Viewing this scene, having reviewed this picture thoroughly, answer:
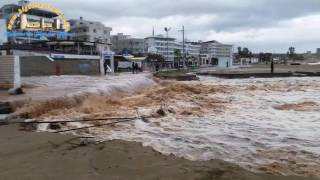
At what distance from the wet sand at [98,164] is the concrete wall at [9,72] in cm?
980

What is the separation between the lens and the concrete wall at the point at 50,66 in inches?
1439

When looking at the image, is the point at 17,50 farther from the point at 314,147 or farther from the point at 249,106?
the point at 314,147

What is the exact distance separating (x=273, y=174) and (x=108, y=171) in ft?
8.39

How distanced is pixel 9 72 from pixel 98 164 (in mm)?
12929

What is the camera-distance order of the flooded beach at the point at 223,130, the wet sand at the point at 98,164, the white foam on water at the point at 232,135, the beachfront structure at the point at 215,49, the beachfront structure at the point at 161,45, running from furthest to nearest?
the beachfront structure at the point at 215,49, the beachfront structure at the point at 161,45, the white foam on water at the point at 232,135, the flooded beach at the point at 223,130, the wet sand at the point at 98,164

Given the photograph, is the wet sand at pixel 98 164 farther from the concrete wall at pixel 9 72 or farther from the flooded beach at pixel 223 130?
the concrete wall at pixel 9 72

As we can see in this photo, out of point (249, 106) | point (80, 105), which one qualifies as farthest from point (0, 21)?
point (249, 106)

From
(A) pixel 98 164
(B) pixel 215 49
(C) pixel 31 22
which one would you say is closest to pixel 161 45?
(B) pixel 215 49

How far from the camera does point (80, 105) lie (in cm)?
1516

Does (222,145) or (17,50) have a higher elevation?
(17,50)

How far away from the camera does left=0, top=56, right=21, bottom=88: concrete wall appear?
58.4ft

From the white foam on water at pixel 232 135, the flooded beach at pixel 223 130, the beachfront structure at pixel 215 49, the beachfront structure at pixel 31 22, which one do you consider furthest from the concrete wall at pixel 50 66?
the beachfront structure at pixel 215 49

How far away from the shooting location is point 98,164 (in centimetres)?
666

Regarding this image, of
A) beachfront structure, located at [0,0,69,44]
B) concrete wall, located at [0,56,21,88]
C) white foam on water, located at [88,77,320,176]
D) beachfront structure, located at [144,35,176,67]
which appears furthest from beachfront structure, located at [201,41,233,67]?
white foam on water, located at [88,77,320,176]
